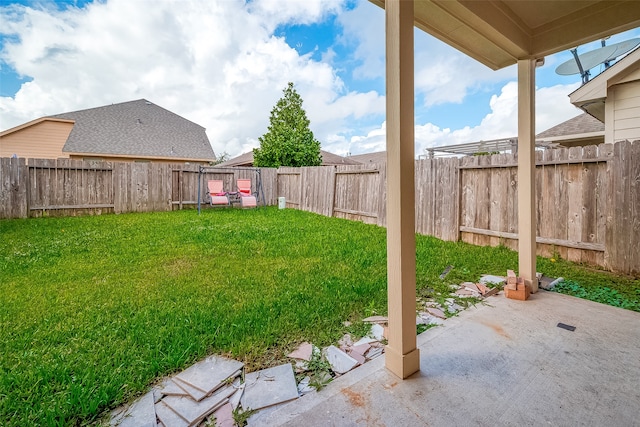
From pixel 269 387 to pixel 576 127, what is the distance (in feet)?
26.5

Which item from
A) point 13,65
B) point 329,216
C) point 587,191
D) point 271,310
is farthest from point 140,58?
point 587,191

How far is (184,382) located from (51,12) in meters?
5.29

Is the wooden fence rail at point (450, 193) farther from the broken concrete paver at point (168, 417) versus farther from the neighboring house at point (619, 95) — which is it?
the broken concrete paver at point (168, 417)

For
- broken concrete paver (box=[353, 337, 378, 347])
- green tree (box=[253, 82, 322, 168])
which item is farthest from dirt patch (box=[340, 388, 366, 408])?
green tree (box=[253, 82, 322, 168])

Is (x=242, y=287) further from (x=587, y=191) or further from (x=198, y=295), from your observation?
(x=587, y=191)

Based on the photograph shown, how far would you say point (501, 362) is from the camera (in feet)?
5.14

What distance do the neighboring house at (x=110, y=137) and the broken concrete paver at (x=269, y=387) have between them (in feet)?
40.4

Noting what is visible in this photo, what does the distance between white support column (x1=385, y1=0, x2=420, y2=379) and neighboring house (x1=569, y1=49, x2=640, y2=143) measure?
4690 mm

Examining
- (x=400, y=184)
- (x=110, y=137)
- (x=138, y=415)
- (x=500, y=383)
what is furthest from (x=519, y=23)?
(x=110, y=137)

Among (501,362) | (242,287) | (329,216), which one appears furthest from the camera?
(329,216)

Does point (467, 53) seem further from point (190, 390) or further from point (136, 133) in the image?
point (136, 133)

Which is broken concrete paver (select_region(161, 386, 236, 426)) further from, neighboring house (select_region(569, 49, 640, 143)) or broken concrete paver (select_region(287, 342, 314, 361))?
neighboring house (select_region(569, 49, 640, 143))

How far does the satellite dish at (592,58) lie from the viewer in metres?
3.95

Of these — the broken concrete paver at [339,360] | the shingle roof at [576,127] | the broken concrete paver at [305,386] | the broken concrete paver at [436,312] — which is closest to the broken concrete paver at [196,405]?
the broken concrete paver at [305,386]
